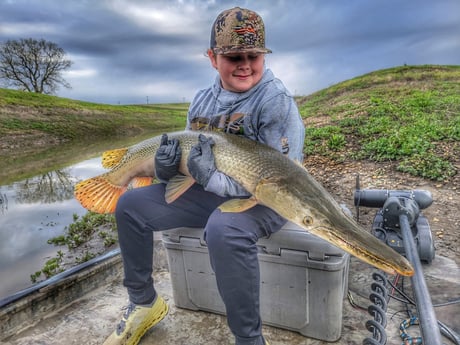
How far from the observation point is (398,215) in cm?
239

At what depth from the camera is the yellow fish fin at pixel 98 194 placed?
2.24 meters

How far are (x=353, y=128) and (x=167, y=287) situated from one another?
7.37m

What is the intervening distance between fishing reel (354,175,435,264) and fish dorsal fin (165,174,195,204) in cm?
136

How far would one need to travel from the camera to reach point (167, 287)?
2713mm

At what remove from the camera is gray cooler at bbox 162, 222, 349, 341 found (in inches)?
72.9

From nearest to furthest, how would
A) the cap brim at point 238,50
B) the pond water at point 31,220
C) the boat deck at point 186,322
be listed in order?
the cap brim at point 238,50
the boat deck at point 186,322
the pond water at point 31,220

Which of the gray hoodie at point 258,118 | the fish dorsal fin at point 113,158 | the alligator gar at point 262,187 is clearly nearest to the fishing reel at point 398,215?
the gray hoodie at point 258,118

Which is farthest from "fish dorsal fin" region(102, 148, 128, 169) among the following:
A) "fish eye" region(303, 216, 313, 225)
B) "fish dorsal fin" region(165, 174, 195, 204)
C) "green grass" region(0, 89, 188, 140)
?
"green grass" region(0, 89, 188, 140)

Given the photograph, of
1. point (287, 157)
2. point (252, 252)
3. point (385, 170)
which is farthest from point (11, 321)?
point (385, 170)

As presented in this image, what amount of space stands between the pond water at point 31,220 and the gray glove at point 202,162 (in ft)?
8.97

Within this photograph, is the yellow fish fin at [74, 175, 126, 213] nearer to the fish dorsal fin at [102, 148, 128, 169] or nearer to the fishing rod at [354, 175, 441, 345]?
the fish dorsal fin at [102, 148, 128, 169]

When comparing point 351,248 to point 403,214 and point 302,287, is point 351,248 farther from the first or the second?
point 403,214

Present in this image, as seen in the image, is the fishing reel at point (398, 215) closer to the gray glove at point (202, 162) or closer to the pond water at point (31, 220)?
the gray glove at point (202, 162)

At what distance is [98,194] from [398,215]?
→ 6.37 feet
